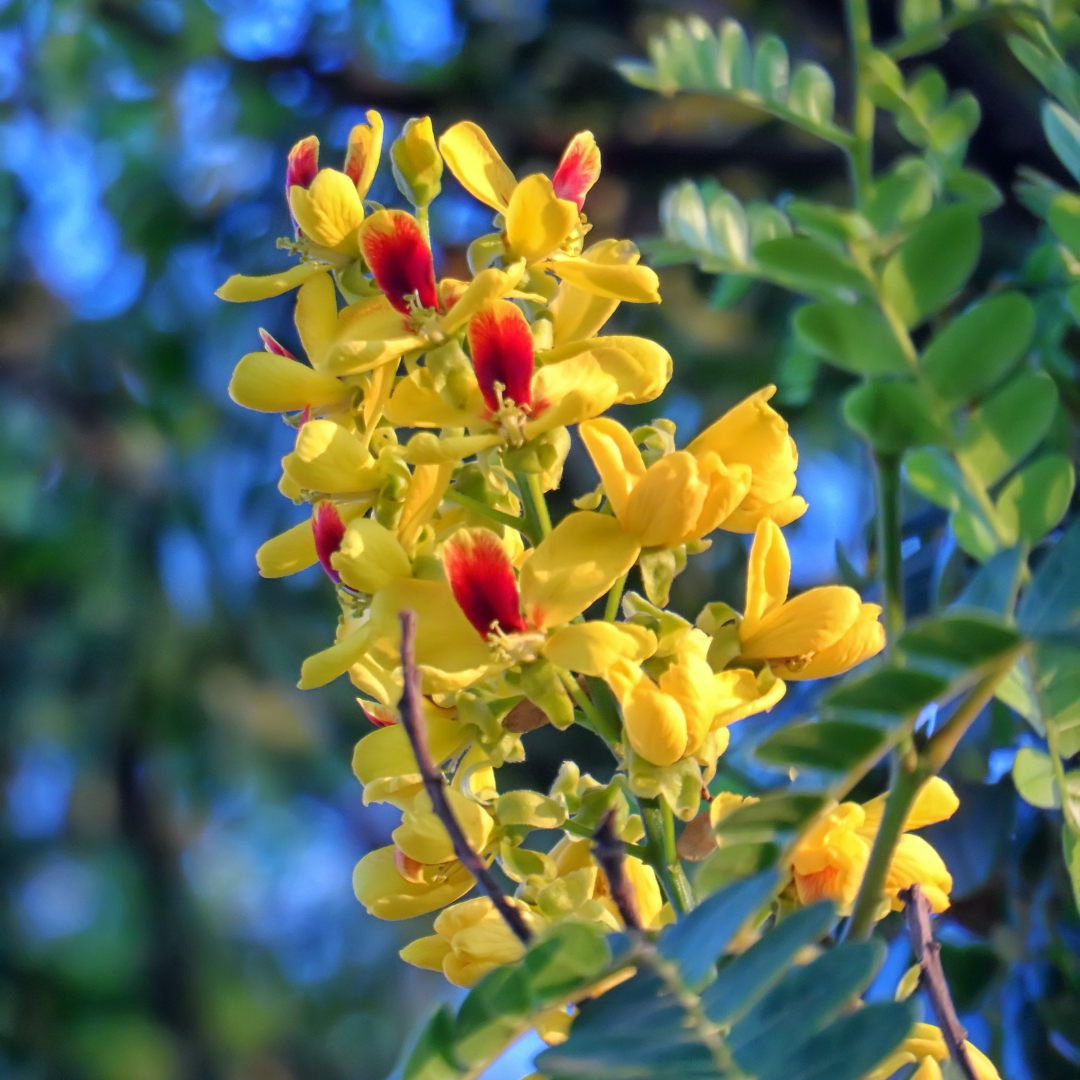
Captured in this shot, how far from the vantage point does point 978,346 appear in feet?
1.07

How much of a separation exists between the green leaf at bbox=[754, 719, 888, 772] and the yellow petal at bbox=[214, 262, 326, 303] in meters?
0.28

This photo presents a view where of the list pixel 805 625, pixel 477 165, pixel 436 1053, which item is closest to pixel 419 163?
pixel 477 165

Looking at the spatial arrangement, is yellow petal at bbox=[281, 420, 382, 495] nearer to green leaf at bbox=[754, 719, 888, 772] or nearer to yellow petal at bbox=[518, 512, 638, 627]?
yellow petal at bbox=[518, 512, 638, 627]

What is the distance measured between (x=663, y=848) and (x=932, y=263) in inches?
8.2

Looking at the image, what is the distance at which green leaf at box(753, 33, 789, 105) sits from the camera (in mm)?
563

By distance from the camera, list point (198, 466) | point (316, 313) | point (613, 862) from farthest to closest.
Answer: point (198, 466) < point (316, 313) < point (613, 862)

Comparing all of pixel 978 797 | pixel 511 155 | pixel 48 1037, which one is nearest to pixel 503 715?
pixel 978 797

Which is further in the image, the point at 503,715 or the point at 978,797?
the point at 978,797

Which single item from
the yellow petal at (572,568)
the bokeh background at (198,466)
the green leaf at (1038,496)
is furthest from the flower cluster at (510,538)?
the bokeh background at (198,466)

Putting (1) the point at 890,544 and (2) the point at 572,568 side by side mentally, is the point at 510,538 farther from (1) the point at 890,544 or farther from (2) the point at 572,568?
(1) the point at 890,544

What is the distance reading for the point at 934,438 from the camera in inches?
12.6

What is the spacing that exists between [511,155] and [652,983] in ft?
5.89

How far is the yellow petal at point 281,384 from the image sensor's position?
18.5 inches

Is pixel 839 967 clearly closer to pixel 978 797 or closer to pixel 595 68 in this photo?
pixel 978 797
